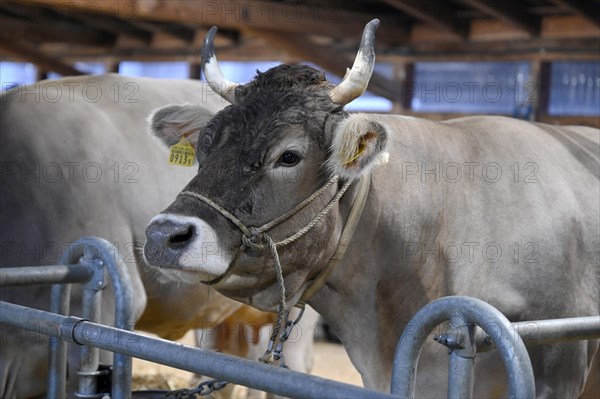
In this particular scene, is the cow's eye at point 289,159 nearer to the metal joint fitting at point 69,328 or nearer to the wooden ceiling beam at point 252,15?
the metal joint fitting at point 69,328

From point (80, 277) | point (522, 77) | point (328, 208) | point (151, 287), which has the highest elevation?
point (522, 77)

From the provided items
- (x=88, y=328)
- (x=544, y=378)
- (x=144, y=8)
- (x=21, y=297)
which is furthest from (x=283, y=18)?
(x=88, y=328)

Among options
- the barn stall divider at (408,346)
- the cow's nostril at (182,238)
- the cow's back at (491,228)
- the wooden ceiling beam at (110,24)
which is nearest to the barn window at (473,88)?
the wooden ceiling beam at (110,24)

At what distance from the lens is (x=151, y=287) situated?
4.76 meters

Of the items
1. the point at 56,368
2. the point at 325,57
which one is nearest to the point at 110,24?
the point at 325,57

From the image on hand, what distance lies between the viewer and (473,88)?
830 cm

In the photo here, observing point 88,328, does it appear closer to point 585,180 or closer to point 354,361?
point 354,361

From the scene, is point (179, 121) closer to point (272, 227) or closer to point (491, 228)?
point (272, 227)

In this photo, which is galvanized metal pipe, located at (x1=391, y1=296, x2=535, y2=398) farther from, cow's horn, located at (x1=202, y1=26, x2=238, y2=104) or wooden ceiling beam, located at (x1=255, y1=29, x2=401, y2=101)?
wooden ceiling beam, located at (x1=255, y1=29, x2=401, y2=101)

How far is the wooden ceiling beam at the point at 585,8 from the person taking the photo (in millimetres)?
6613

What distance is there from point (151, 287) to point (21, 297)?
74 cm

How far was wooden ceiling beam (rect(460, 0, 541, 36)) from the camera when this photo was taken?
6.95m

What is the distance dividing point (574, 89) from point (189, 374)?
4100mm

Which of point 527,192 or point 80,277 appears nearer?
point 80,277
